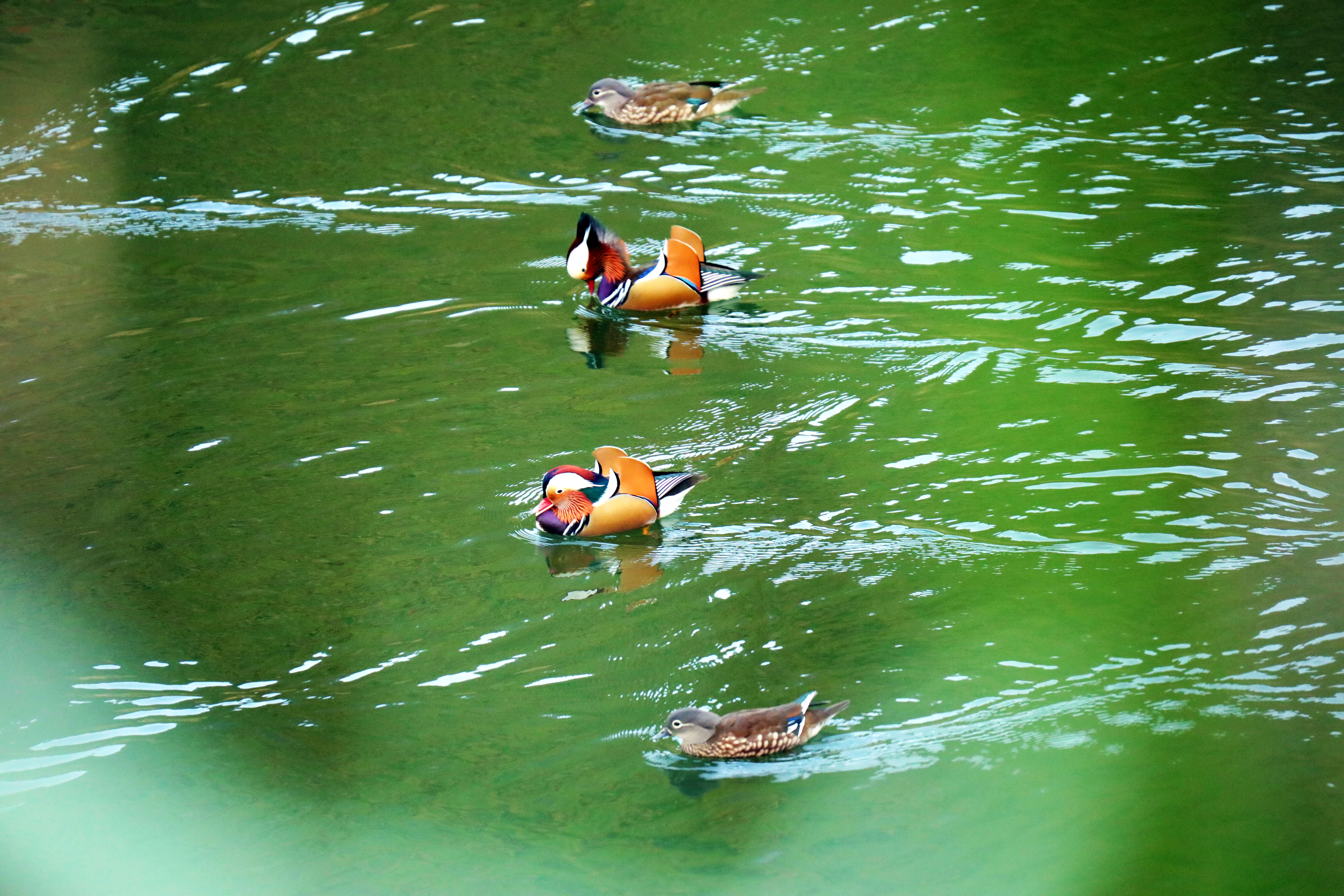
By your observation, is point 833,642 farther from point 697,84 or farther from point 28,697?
point 697,84

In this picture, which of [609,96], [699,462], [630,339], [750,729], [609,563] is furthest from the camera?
[609,96]

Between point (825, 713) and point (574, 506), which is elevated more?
point (574, 506)

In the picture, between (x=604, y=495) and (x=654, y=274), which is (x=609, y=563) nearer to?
(x=604, y=495)

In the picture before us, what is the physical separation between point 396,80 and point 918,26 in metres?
4.23

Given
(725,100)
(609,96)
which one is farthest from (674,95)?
(609,96)

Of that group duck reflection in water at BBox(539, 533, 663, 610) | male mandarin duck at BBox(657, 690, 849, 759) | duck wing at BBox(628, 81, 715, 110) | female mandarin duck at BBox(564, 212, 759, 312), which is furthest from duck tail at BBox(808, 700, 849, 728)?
duck wing at BBox(628, 81, 715, 110)

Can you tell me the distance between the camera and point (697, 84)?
10.2 m

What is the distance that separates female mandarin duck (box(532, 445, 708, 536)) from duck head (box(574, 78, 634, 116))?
5228 mm

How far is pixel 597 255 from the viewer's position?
8.02m

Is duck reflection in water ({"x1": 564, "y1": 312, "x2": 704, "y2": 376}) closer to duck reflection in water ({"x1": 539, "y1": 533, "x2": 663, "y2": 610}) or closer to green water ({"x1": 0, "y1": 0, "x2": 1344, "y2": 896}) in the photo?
green water ({"x1": 0, "y1": 0, "x2": 1344, "y2": 896})

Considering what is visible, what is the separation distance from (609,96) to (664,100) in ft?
1.51

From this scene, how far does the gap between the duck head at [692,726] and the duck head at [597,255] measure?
13.1 ft

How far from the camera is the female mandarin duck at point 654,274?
796 centimetres

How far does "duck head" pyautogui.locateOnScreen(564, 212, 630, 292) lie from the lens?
793 cm
